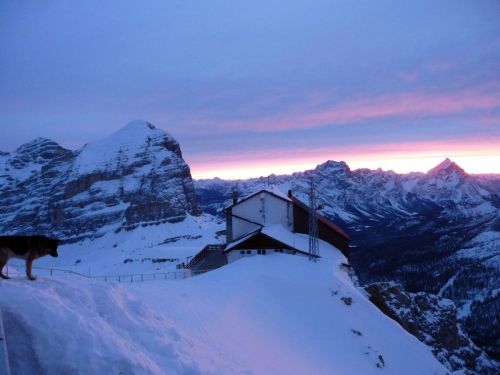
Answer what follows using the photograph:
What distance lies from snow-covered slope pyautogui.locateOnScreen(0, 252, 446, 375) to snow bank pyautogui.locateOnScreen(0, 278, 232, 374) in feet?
0.08

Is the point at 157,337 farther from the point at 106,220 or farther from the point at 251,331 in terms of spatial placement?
the point at 106,220

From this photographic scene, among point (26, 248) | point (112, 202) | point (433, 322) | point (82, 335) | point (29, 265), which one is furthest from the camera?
point (112, 202)

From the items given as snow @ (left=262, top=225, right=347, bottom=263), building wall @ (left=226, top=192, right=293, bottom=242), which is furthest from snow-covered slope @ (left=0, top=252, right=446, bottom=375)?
building wall @ (left=226, top=192, right=293, bottom=242)

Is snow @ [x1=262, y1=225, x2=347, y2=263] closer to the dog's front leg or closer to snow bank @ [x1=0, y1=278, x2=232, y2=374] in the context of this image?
snow bank @ [x1=0, y1=278, x2=232, y2=374]

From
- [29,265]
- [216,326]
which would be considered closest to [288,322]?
[216,326]

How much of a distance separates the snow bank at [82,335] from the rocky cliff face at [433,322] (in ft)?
106

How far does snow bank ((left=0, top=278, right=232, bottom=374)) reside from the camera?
10.6m

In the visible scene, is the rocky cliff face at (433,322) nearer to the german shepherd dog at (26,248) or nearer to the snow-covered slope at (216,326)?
the snow-covered slope at (216,326)

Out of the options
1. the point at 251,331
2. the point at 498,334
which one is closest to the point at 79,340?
the point at 251,331

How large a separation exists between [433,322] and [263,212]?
22.6 m

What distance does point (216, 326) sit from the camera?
73.1 feet

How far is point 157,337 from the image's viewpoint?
13750 mm

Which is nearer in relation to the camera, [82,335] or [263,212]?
[82,335]

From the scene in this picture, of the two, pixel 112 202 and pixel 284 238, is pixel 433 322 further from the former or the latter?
pixel 112 202
